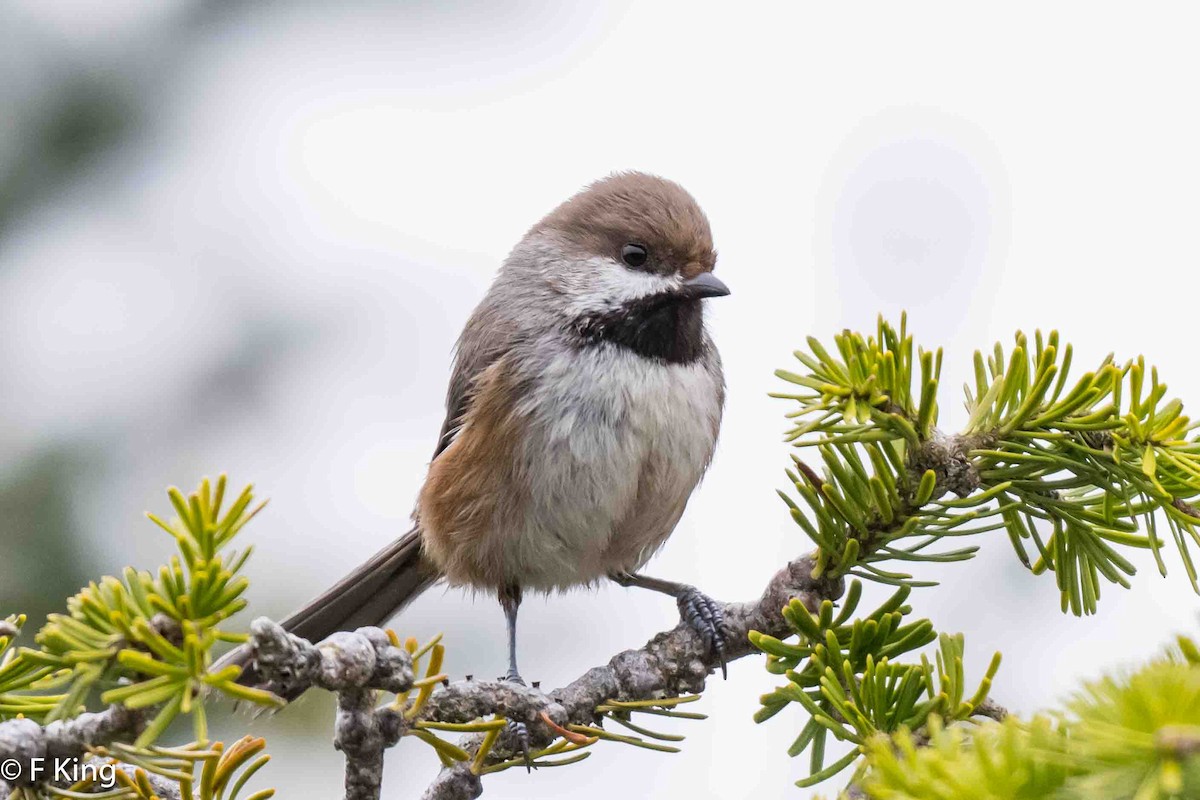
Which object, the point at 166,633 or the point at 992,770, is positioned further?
the point at 166,633

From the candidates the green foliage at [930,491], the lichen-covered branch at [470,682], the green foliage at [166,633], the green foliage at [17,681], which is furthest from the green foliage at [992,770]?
the green foliage at [17,681]

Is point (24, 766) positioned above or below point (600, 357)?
below

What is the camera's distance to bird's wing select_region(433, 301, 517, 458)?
3.95m

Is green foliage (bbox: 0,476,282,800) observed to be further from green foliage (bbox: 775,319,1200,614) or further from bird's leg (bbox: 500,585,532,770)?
bird's leg (bbox: 500,585,532,770)

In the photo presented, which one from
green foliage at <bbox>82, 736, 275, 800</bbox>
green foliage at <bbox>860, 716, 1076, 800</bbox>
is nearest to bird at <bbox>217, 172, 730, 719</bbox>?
green foliage at <bbox>82, 736, 275, 800</bbox>

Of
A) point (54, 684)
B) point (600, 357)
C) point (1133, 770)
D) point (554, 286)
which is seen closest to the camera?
point (1133, 770)

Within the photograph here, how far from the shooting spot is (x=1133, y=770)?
1.00m

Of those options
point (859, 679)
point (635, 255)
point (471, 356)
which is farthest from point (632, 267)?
point (859, 679)

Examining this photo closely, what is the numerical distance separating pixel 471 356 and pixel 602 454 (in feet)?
2.75

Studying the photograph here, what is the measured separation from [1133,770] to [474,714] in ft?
4.73

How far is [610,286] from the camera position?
3941 mm

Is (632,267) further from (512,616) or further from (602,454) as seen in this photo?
(512,616)

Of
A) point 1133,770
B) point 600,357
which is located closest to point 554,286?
point 600,357

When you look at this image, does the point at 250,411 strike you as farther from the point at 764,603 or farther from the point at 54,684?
the point at 54,684
